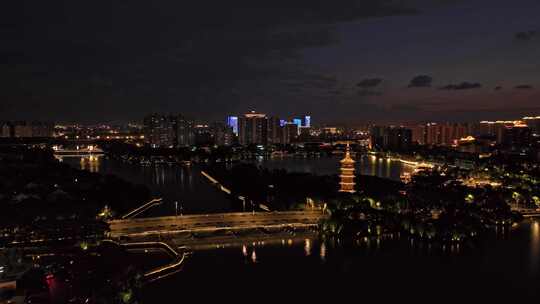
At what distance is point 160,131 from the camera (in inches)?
1518

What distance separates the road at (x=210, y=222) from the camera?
8758mm

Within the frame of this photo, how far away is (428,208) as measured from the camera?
10.7m

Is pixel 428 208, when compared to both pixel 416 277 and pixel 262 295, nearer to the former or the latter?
pixel 416 277

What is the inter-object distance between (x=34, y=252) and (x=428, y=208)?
7371mm

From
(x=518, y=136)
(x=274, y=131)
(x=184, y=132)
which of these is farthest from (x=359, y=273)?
(x=274, y=131)

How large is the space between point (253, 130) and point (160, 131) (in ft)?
26.2

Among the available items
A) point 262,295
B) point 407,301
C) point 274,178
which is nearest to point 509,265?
point 407,301

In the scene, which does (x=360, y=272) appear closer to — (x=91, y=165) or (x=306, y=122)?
(x=91, y=165)

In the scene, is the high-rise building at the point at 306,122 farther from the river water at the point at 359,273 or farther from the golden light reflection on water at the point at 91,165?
the river water at the point at 359,273

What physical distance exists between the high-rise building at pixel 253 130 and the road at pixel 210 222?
107ft

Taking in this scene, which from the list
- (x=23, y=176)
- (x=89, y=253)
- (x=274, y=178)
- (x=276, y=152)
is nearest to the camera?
(x=89, y=253)

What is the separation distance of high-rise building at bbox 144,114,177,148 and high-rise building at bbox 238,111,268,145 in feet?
20.9

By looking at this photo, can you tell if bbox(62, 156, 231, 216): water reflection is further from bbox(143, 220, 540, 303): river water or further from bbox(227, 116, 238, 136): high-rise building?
bbox(227, 116, 238, 136): high-rise building

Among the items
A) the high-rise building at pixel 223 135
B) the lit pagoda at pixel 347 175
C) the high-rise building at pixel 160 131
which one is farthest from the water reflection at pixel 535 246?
the high-rise building at pixel 223 135
